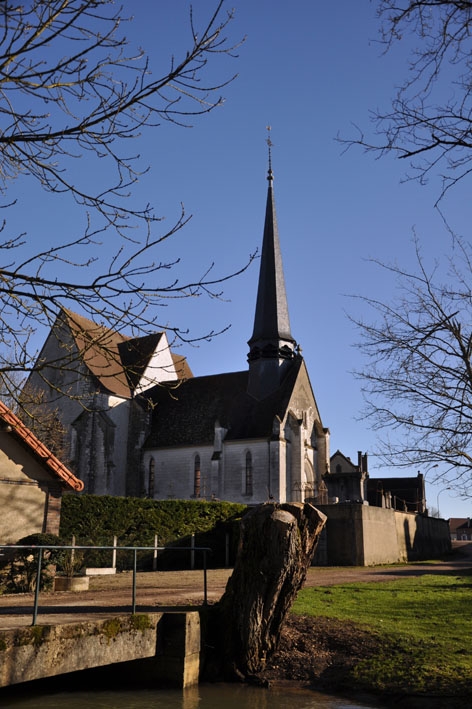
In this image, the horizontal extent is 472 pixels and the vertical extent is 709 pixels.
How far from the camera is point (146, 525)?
25078mm

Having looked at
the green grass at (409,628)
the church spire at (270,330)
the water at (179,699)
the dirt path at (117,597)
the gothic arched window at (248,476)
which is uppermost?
the church spire at (270,330)

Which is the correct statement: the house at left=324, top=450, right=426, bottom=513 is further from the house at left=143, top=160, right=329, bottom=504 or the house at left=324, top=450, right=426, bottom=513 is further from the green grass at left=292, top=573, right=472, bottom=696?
the green grass at left=292, top=573, right=472, bottom=696

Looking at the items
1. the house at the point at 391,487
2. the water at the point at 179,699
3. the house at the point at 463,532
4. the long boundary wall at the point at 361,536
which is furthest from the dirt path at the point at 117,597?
the house at the point at 463,532

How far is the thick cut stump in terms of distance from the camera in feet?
31.6

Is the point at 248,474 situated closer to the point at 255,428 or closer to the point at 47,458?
the point at 255,428

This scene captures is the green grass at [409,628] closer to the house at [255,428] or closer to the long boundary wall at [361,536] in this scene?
the long boundary wall at [361,536]

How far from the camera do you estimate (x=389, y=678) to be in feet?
30.0

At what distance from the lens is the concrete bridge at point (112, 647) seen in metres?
7.28

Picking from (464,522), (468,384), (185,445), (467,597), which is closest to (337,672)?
(468,384)

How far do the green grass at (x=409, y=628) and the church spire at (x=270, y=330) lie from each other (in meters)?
26.6

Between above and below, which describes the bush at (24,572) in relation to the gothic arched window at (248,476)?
below

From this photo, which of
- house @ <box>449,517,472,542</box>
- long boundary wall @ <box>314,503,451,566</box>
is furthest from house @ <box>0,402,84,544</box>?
house @ <box>449,517,472,542</box>

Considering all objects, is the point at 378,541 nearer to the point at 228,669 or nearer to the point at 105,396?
the point at 105,396

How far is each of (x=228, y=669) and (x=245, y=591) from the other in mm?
1108
